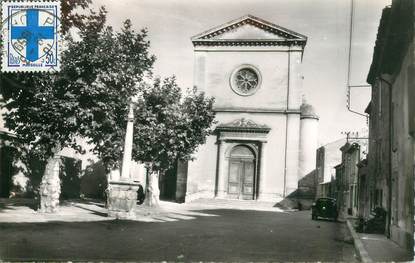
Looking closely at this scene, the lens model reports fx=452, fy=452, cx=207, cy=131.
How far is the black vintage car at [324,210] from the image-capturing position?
22.3m

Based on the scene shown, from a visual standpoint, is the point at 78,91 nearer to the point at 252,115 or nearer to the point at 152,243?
the point at 152,243

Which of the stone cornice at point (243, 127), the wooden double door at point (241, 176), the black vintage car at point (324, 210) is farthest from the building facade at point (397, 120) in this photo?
the wooden double door at point (241, 176)

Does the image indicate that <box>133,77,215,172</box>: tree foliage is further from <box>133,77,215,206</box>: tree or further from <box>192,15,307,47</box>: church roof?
<box>192,15,307,47</box>: church roof

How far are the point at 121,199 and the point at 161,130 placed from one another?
18.8 ft

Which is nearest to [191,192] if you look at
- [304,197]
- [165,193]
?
[165,193]

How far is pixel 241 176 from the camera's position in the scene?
30.5 metres

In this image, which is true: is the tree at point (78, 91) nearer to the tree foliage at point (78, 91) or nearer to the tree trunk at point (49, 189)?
the tree foliage at point (78, 91)

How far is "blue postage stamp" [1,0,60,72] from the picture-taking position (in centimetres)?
909

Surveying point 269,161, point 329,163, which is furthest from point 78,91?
point 329,163

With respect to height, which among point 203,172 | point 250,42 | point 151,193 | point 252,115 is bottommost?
point 151,193

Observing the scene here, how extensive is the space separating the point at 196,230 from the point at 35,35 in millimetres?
6974

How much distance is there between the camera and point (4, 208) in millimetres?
15500

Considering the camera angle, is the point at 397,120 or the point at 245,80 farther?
the point at 245,80

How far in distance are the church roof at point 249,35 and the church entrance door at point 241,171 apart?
287 inches
